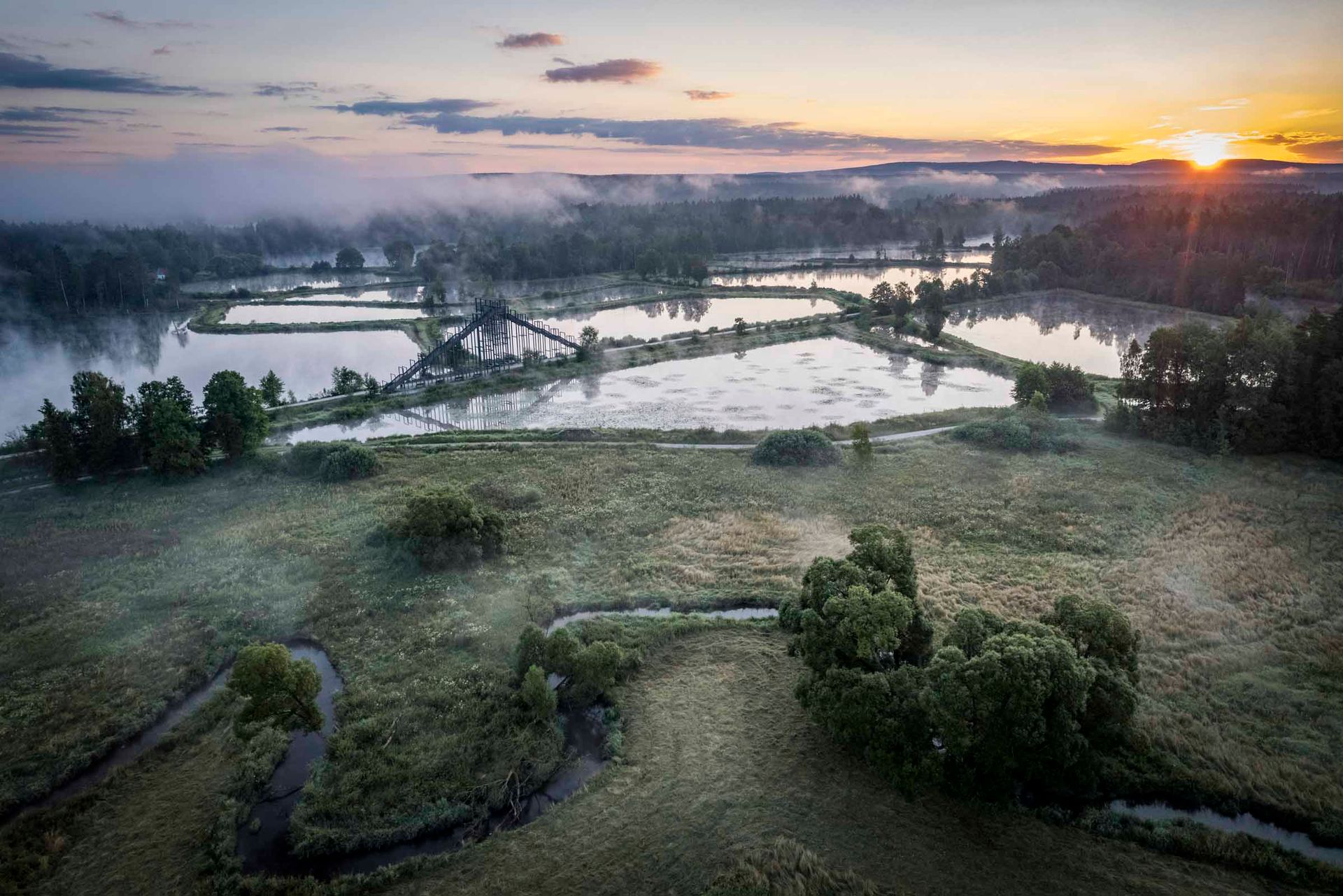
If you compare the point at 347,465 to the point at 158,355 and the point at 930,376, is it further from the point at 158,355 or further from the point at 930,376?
the point at 930,376

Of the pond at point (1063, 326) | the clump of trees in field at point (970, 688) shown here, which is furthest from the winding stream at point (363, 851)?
the pond at point (1063, 326)

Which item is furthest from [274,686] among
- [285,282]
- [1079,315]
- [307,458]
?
[285,282]

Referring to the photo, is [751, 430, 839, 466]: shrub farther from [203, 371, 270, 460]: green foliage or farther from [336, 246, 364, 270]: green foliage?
[336, 246, 364, 270]: green foliage

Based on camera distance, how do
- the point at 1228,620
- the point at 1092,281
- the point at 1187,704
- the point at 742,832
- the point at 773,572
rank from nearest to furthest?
the point at 742,832 < the point at 1187,704 < the point at 1228,620 < the point at 773,572 < the point at 1092,281

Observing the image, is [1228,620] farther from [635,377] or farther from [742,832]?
[635,377]

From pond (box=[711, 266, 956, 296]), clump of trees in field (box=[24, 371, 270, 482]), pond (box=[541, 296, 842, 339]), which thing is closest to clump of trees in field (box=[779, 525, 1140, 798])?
clump of trees in field (box=[24, 371, 270, 482])

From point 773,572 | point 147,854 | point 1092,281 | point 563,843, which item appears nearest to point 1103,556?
point 773,572

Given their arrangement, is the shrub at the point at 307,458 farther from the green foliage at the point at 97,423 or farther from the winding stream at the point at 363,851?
the winding stream at the point at 363,851
